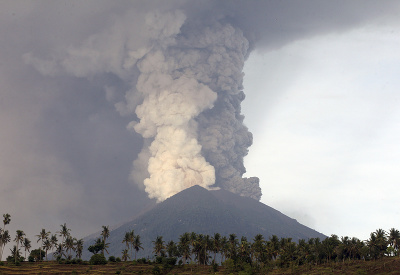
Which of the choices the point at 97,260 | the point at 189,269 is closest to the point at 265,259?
the point at 189,269

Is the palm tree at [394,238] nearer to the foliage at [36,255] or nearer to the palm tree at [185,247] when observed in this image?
the palm tree at [185,247]

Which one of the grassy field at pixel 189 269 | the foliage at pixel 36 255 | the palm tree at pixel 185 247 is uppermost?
the palm tree at pixel 185 247

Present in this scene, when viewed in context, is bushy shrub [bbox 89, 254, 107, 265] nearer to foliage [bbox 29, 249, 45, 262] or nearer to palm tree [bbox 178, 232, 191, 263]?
foliage [bbox 29, 249, 45, 262]

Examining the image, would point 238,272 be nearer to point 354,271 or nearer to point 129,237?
point 354,271

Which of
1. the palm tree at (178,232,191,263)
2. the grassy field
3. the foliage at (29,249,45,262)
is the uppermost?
the palm tree at (178,232,191,263)

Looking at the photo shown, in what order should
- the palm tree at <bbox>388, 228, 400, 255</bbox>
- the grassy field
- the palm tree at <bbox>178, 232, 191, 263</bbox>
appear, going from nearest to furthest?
1. the grassy field
2. the palm tree at <bbox>388, 228, 400, 255</bbox>
3. the palm tree at <bbox>178, 232, 191, 263</bbox>

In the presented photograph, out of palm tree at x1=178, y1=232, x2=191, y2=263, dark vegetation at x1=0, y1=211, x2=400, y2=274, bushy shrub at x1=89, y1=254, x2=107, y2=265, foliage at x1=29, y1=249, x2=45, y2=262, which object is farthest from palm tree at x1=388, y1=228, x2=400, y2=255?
foliage at x1=29, y1=249, x2=45, y2=262

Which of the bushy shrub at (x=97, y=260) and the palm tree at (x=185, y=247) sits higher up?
the palm tree at (x=185, y=247)

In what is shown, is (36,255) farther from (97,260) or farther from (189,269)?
(189,269)

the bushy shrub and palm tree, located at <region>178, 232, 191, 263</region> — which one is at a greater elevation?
palm tree, located at <region>178, 232, 191, 263</region>

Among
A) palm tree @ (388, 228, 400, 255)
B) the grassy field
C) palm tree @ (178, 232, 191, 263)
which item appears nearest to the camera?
the grassy field

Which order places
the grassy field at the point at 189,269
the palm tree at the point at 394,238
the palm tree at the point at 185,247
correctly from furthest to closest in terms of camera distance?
the palm tree at the point at 185,247 < the palm tree at the point at 394,238 < the grassy field at the point at 189,269

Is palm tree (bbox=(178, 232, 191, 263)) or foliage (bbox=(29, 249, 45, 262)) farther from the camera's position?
palm tree (bbox=(178, 232, 191, 263))

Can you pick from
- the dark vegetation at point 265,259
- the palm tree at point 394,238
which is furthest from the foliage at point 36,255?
the palm tree at point 394,238
